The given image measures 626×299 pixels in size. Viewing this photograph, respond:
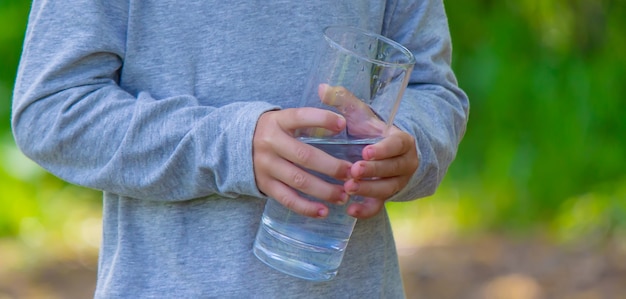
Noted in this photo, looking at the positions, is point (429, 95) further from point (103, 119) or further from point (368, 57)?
point (103, 119)

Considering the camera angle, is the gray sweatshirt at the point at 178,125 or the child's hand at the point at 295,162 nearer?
the child's hand at the point at 295,162

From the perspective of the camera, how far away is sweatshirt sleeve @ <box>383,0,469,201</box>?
124 centimetres

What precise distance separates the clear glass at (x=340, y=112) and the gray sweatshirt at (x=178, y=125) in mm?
67

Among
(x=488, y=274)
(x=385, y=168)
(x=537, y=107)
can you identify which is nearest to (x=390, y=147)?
(x=385, y=168)

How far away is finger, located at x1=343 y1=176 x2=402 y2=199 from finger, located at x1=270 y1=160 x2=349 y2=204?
0.01 m

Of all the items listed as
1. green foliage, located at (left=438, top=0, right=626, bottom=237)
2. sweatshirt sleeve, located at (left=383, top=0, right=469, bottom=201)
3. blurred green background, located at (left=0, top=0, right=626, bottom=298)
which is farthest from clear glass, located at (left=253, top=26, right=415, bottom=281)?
green foliage, located at (left=438, top=0, right=626, bottom=237)

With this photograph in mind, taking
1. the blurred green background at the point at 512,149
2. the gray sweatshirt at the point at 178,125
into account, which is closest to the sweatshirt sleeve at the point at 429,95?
the gray sweatshirt at the point at 178,125

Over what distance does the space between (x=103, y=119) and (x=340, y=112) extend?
309mm

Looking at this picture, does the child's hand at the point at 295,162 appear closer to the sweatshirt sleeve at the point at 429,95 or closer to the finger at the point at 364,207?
the finger at the point at 364,207

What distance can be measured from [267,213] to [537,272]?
101 inches

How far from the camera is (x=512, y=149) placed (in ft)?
13.0

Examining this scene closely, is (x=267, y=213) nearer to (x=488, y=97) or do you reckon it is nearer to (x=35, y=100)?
(x=35, y=100)

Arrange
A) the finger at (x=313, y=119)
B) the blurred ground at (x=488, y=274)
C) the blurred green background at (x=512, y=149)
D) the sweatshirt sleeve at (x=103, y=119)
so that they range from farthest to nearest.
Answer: the blurred green background at (x=512, y=149) → the blurred ground at (x=488, y=274) → the sweatshirt sleeve at (x=103, y=119) → the finger at (x=313, y=119)

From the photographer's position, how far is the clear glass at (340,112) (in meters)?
1.03
